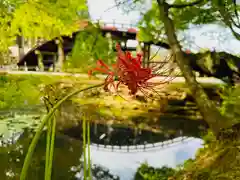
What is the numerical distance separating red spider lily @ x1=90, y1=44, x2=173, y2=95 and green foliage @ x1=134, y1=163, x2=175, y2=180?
1.59 m

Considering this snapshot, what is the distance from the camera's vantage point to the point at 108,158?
2.40 metres

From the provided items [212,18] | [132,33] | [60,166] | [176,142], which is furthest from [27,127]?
[132,33]

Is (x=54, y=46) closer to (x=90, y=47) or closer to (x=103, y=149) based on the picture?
(x=90, y=47)

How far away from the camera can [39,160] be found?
6.24 ft

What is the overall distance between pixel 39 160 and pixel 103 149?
0.88m

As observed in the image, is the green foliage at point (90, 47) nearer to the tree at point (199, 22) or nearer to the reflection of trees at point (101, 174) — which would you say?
the tree at point (199, 22)

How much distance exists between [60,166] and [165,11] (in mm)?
1567

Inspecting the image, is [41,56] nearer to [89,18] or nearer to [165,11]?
[89,18]

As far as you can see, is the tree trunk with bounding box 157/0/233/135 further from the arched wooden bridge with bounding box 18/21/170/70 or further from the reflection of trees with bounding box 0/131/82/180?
the arched wooden bridge with bounding box 18/21/170/70

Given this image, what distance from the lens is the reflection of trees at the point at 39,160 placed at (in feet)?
5.59

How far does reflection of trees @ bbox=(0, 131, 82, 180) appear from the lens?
1.71m

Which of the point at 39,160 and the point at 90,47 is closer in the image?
the point at 39,160

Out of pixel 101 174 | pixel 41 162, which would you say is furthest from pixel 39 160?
Answer: pixel 101 174

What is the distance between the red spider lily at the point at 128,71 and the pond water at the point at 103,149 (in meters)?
1.48
